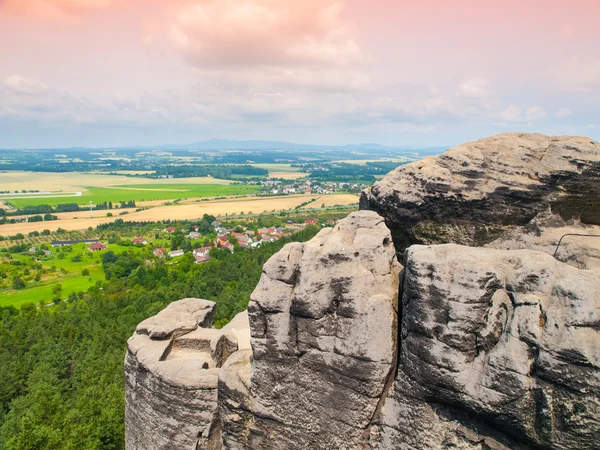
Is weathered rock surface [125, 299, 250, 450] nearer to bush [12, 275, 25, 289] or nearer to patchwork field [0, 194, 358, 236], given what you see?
bush [12, 275, 25, 289]

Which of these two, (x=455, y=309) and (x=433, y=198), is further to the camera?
(x=433, y=198)

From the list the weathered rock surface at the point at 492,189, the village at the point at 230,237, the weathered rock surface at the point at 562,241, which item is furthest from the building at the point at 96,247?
the weathered rock surface at the point at 562,241

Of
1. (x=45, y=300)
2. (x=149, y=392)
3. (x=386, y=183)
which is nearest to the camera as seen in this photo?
(x=386, y=183)

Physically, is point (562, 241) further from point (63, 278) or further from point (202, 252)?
point (63, 278)

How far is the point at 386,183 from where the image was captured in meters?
13.5

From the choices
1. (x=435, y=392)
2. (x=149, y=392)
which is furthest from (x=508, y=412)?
(x=149, y=392)

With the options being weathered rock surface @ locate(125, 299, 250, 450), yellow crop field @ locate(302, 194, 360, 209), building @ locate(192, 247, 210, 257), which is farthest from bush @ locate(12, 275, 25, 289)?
yellow crop field @ locate(302, 194, 360, 209)

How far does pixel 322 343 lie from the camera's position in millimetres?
10516

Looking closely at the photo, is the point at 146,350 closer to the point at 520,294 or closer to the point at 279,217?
the point at 520,294

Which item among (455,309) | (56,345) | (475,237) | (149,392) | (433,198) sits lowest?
(56,345)

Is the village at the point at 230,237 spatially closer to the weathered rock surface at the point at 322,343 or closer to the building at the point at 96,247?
the building at the point at 96,247

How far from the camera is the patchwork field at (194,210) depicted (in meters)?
125

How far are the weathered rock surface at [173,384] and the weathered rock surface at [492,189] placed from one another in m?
8.10

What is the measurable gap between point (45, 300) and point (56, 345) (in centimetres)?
3365
